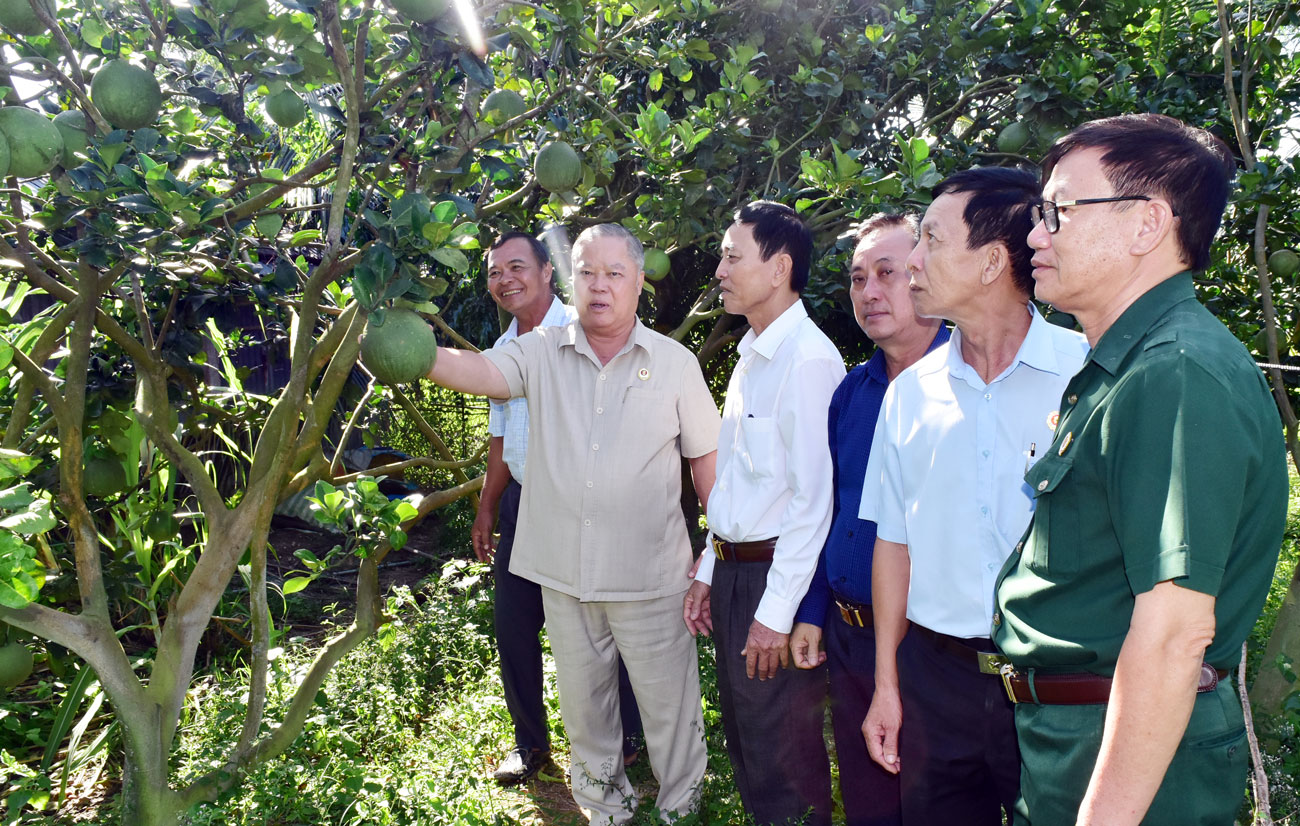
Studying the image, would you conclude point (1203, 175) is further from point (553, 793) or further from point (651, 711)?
point (553, 793)

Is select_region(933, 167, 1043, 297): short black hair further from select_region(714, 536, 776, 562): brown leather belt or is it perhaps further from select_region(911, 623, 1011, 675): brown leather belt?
select_region(714, 536, 776, 562): brown leather belt

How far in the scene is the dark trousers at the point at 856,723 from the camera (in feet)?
7.36

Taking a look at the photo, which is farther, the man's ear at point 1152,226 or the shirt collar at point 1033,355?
Result: the shirt collar at point 1033,355

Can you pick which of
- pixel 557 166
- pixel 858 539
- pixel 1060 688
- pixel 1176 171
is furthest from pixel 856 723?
pixel 557 166

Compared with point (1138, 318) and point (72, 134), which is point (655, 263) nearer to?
point (72, 134)

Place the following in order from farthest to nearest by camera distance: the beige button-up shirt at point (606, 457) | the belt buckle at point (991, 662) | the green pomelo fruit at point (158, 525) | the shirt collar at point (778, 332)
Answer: the green pomelo fruit at point (158, 525)
the beige button-up shirt at point (606, 457)
the shirt collar at point (778, 332)
the belt buckle at point (991, 662)

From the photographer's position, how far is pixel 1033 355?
6.02ft

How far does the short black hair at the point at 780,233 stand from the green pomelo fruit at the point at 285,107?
110 centimetres

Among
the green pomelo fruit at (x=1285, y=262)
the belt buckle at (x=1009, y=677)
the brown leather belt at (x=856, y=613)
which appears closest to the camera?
the belt buckle at (x=1009, y=677)

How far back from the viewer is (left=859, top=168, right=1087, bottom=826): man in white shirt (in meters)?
1.80

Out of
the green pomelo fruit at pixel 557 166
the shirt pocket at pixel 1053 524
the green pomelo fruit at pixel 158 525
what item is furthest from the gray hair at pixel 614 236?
the green pomelo fruit at pixel 158 525

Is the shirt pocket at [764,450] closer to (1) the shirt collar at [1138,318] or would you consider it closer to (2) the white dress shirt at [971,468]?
(2) the white dress shirt at [971,468]

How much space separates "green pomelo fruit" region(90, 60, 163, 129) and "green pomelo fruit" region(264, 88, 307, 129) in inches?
8.4

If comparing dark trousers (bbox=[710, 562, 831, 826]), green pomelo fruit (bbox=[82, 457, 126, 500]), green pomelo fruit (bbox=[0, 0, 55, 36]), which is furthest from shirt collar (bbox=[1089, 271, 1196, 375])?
green pomelo fruit (bbox=[82, 457, 126, 500])
